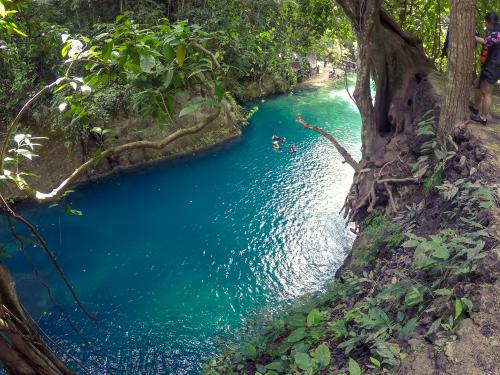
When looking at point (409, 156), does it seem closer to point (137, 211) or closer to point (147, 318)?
point (147, 318)

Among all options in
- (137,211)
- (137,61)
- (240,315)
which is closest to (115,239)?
(137,211)

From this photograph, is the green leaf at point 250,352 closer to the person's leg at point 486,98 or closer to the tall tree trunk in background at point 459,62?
the tall tree trunk in background at point 459,62

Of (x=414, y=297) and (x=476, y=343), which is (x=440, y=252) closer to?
(x=414, y=297)

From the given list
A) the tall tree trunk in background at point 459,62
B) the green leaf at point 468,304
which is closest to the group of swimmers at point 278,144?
the tall tree trunk in background at point 459,62

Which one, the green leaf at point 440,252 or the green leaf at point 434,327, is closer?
the green leaf at point 434,327

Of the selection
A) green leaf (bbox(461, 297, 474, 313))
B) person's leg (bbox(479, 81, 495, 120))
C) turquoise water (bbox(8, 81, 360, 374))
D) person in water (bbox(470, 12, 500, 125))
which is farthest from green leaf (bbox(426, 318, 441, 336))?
turquoise water (bbox(8, 81, 360, 374))

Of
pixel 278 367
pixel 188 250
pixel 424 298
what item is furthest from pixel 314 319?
pixel 188 250

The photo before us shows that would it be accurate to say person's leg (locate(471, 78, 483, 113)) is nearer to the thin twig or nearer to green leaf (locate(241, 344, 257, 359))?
green leaf (locate(241, 344, 257, 359))
